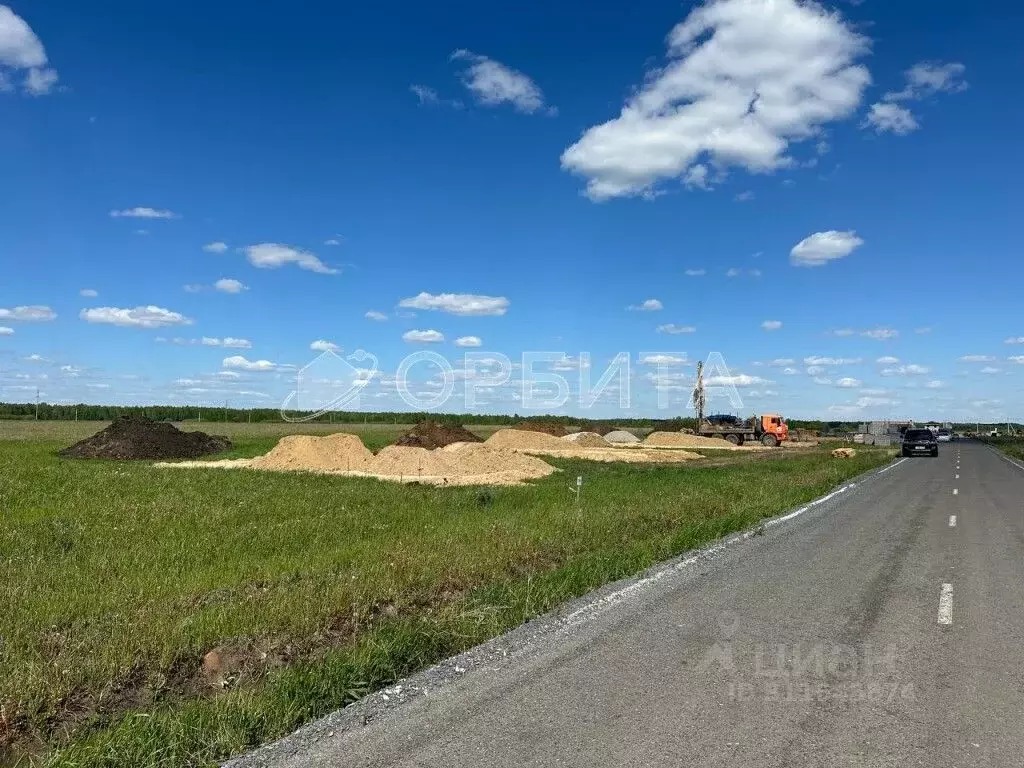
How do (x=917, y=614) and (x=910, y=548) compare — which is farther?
(x=910, y=548)

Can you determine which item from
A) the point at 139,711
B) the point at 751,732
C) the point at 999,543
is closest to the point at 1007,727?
the point at 751,732

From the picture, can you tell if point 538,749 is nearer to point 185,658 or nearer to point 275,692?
point 275,692

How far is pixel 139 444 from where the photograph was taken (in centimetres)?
3834

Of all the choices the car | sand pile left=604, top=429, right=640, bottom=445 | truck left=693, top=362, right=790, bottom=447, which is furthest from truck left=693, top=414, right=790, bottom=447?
the car

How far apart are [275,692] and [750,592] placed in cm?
561

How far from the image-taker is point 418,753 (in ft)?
14.7

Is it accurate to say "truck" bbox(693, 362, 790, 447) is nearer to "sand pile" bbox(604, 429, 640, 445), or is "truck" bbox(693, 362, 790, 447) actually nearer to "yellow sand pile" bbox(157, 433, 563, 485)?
"sand pile" bbox(604, 429, 640, 445)

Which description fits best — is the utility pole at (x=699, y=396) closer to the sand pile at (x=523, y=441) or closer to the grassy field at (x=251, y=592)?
the sand pile at (x=523, y=441)

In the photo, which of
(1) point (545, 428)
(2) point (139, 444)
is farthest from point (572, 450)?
(2) point (139, 444)

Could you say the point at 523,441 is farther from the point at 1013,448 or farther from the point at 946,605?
the point at 946,605

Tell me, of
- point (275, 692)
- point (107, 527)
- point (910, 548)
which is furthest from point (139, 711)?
point (910, 548)

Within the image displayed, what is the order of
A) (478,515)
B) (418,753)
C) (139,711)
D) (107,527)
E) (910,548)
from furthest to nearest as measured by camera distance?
(478,515) < (107,527) < (910,548) < (139,711) < (418,753)

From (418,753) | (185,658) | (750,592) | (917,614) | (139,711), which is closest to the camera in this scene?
(418,753)

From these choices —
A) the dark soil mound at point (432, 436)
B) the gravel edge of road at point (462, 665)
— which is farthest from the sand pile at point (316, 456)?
the gravel edge of road at point (462, 665)
